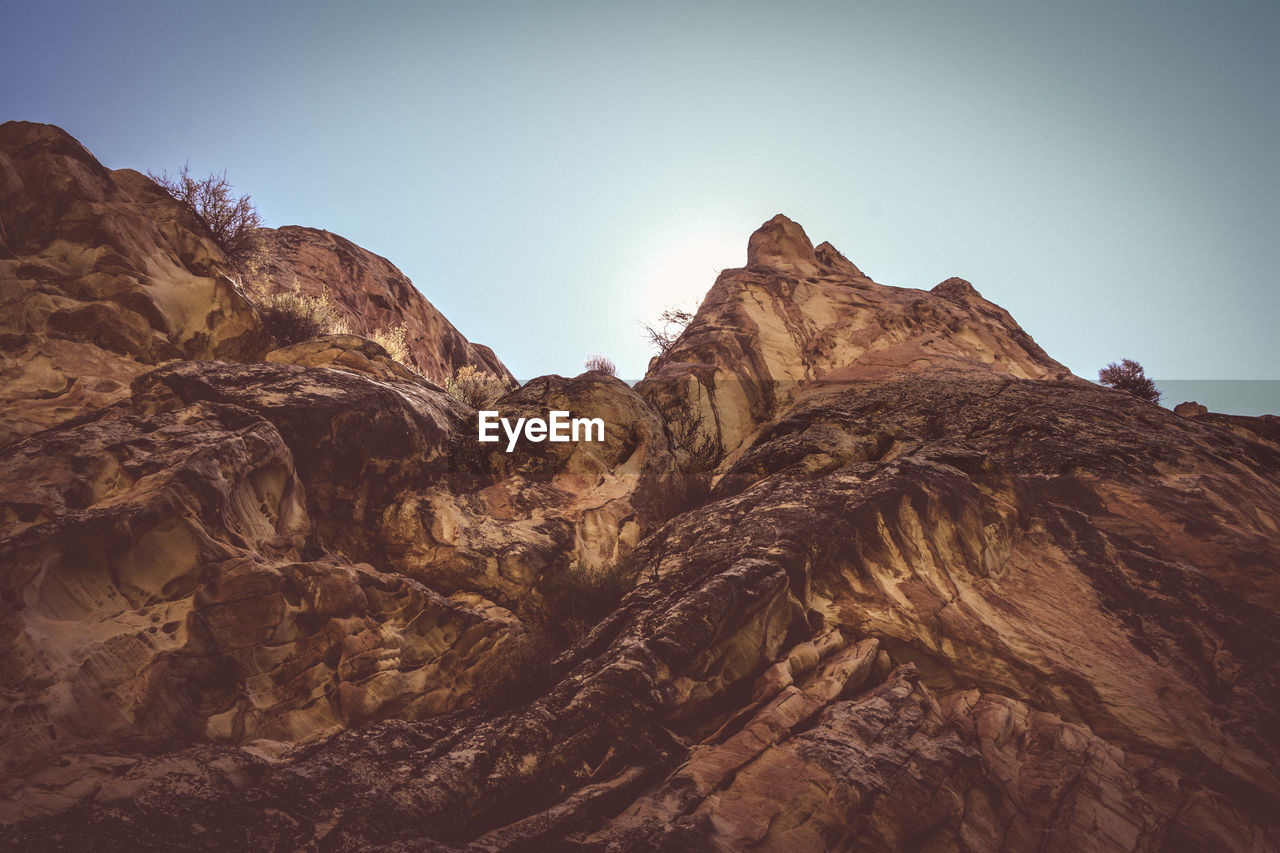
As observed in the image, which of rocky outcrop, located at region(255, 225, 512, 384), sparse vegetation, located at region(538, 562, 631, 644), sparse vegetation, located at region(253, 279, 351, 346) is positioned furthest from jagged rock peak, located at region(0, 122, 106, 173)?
sparse vegetation, located at region(538, 562, 631, 644)

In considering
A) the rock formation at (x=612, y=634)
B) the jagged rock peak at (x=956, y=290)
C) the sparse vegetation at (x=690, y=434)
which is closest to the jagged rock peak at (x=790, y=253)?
the jagged rock peak at (x=956, y=290)

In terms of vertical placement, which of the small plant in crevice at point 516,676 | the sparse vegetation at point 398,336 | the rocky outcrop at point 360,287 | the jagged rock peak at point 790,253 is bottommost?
the small plant in crevice at point 516,676

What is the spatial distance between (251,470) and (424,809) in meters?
5.47

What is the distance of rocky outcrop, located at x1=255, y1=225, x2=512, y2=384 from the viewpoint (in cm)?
2211

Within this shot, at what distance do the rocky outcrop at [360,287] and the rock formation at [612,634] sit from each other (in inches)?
456

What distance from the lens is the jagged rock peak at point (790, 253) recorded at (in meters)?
25.2

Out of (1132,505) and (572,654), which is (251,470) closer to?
(572,654)

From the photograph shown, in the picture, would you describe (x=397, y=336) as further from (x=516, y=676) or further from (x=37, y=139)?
(x=516, y=676)

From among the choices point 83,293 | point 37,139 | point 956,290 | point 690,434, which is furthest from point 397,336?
point 956,290

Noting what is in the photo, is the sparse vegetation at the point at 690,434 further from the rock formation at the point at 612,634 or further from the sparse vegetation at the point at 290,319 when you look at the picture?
the sparse vegetation at the point at 290,319

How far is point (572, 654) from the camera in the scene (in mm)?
9031

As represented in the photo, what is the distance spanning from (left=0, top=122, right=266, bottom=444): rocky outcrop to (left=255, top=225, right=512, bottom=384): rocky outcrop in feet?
18.2

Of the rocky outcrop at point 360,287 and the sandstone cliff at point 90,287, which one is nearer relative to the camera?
the sandstone cliff at point 90,287

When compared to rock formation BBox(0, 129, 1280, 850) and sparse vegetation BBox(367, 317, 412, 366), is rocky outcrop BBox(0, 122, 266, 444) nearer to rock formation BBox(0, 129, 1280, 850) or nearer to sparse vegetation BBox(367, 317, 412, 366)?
rock formation BBox(0, 129, 1280, 850)
